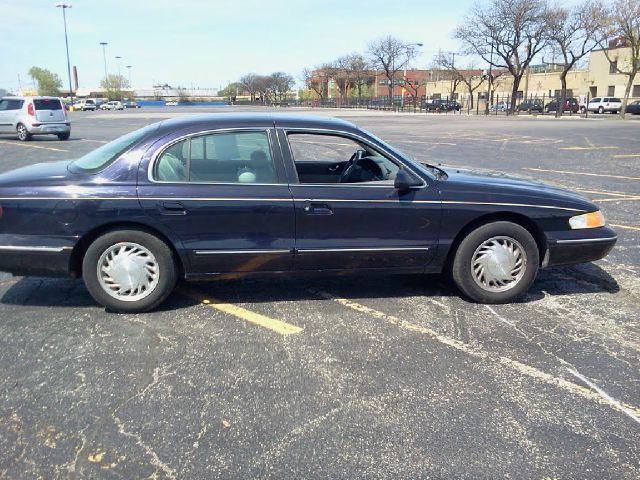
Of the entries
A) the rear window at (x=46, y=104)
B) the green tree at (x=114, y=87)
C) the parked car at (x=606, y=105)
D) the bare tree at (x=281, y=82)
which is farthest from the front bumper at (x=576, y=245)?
the green tree at (x=114, y=87)

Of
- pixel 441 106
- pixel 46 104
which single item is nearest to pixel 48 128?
pixel 46 104

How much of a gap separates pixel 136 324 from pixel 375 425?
2082 millimetres

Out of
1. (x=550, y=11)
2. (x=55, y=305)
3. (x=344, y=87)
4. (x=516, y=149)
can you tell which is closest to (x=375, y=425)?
(x=55, y=305)

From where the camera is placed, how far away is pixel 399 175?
411 cm

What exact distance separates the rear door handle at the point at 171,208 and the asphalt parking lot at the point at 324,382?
0.82 metres

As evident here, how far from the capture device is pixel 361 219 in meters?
4.13

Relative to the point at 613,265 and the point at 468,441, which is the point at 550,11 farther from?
the point at 468,441

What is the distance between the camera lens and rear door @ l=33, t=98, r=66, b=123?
1950 cm

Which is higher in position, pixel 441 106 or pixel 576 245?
pixel 441 106

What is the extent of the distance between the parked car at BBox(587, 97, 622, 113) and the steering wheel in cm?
5960

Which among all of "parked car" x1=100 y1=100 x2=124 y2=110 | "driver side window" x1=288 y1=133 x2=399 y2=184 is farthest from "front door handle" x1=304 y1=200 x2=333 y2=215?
"parked car" x1=100 y1=100 x2=124 y2=110

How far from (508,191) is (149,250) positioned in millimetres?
2894

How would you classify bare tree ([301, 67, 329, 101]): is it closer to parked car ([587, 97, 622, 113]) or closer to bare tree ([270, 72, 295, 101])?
bare tree ([270, 72, 295, 101])

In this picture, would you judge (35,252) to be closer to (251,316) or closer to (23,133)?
(251,316)
